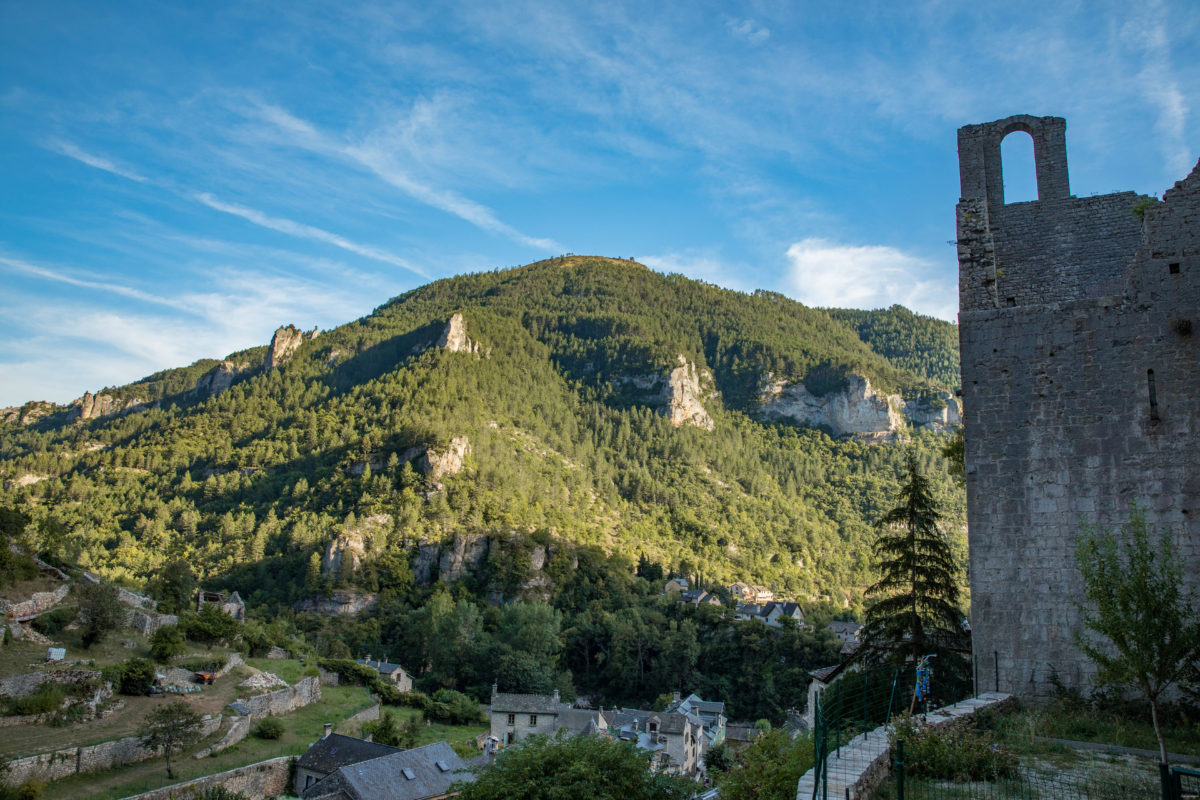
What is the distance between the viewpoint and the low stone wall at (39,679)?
1100 inches

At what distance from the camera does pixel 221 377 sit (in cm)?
16712

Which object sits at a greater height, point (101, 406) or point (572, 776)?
point (101, 406)

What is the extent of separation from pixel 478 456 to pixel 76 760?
257ft

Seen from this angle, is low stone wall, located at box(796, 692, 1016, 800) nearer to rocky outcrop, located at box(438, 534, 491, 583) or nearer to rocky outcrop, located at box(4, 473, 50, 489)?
rocky outcrop, located at box(438, 534, 491, 583)

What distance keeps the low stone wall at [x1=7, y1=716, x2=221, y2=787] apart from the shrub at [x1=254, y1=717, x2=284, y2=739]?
607 cm

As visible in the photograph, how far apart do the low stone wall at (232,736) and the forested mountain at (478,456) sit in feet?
77.5

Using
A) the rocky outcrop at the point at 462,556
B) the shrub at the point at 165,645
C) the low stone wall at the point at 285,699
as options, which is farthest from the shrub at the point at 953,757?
the rocky outcrop at the point at 462,556

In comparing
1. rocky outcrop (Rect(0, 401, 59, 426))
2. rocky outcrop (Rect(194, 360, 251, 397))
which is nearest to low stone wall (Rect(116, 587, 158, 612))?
rocky outcrop (Rect(194, 360, 251, 397))

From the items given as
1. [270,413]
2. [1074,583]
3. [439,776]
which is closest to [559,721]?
[439,776]

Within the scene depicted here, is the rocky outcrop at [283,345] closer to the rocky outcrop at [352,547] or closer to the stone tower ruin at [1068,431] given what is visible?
the rocky outcrop at [352,547]

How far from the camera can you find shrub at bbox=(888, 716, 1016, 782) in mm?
7559

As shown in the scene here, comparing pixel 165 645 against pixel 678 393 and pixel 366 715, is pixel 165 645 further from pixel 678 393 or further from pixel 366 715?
pixel 678 393

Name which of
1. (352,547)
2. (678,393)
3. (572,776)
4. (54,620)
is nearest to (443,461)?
(352,547)

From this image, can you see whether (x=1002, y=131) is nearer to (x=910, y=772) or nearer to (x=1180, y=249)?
(x=1180, y=249)
